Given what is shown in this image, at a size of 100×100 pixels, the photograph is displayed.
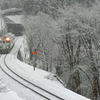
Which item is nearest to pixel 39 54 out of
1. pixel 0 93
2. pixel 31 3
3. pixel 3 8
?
pixel 0 93

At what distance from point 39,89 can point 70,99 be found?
3335mm

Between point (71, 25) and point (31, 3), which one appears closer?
point (71, 25)

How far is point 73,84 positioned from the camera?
2483cm

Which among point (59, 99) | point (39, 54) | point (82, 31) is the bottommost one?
point (39, 54)

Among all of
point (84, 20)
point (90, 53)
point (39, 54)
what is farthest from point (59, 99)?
point (39, 54)

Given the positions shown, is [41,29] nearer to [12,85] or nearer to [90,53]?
[90,53]

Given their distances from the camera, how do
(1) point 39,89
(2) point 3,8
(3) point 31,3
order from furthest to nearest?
(2) point 3,8 → (3) point 31,3 → (1) point 39,89

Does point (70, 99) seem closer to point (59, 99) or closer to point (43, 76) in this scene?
point (59, 99)

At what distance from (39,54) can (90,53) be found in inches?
→ 769

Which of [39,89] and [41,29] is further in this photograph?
[41,29]

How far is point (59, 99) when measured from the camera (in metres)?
13.4

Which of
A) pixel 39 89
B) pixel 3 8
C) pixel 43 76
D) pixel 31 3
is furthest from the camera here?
pixel 3 8

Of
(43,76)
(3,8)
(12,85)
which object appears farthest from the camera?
(3,8)

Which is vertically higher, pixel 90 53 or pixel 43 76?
pixel 90 53
